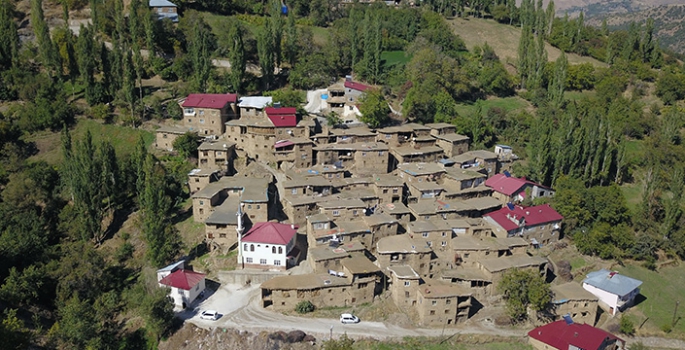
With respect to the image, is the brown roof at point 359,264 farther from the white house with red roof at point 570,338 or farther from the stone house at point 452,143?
→ the stone house at point 452,143

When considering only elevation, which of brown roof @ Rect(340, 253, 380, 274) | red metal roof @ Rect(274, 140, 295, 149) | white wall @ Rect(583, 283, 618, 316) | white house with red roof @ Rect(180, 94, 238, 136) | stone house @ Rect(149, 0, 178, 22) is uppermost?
stone house @ Rect(149, 0, 178, 22)

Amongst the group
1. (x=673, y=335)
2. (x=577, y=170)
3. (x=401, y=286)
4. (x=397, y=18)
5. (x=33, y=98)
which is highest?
(x=397, y=18)

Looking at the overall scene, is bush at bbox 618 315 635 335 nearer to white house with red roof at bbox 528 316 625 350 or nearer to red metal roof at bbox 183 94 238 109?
white house with red roof at bbox 528 316 625 350

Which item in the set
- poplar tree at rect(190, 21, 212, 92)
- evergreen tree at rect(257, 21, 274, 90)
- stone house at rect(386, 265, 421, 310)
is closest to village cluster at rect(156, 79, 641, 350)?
stone house at rect(386, 265, 421, 310)

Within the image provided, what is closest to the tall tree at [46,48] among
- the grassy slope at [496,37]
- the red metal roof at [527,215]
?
the red metal roof at [527,215]

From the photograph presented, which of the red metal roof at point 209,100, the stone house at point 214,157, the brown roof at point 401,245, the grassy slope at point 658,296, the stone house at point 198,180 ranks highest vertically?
the red metal roof at point 209,100

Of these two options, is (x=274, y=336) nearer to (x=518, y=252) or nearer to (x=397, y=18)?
(x=518, y=252)

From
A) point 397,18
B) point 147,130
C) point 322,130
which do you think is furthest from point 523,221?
point 397,18
